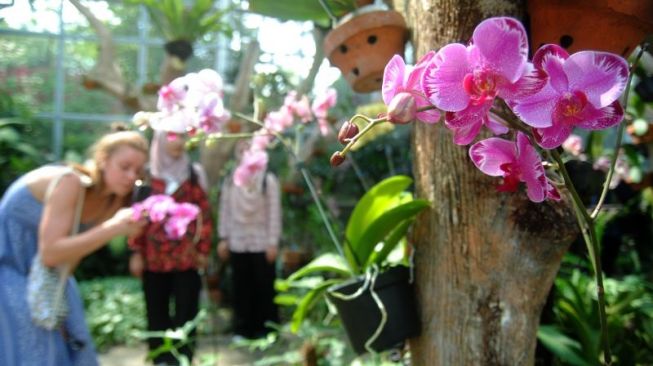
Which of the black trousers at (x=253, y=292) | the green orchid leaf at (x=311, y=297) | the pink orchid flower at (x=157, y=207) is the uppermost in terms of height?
the pink orchid flower at (x=157, y=207)

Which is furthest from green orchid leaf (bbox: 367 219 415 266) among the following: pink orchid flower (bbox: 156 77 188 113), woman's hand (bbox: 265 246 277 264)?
woman's hand (bbox: 265 246 277 264)

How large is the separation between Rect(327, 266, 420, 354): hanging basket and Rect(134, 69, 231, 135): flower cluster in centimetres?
50

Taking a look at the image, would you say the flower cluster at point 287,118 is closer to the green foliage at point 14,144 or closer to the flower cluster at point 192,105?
the flower cluster at point 192,105

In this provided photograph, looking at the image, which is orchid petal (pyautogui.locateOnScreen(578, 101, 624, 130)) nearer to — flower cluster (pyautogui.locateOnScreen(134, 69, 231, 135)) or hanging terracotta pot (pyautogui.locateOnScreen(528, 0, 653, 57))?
hanging terracotta pot (pyautogui.locateOnScreen(528, 0, 653, 57))

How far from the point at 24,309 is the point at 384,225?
1.11 metres

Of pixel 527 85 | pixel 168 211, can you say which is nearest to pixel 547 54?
pixel 527 85

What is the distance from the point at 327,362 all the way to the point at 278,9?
50.0 inches

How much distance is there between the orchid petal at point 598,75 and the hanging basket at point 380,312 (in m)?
0.76

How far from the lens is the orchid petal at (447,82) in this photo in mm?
579

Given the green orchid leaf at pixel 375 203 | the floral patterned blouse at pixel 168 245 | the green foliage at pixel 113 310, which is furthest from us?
the green foliage at pixel 113 310

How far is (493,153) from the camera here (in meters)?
0.69

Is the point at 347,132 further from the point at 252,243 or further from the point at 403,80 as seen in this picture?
the point at 252,243

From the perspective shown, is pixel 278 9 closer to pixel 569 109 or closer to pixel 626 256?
pixel 569 109

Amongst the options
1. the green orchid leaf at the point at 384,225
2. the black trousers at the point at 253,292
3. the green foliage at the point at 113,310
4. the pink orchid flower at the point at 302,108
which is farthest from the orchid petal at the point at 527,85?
the green foliage at the point at 113,310
